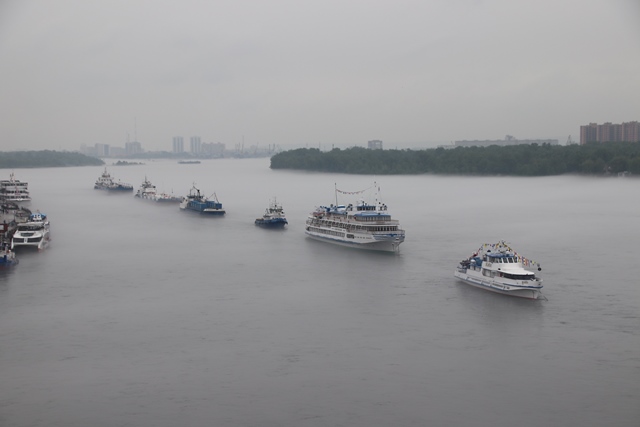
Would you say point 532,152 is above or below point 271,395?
above

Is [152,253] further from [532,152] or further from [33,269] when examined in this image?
[532,152]

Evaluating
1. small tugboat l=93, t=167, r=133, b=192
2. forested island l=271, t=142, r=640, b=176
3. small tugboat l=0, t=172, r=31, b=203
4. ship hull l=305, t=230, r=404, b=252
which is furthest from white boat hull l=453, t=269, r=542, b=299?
small tugboat l=93, t=167, r=133, b=192

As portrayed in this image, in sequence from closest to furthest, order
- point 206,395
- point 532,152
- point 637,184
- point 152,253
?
point 206,395
point 152,253
point 637,184
point 532,152

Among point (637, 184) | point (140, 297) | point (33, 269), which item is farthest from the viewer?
point (637, 184)

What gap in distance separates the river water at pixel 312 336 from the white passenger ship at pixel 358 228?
0.83 ft

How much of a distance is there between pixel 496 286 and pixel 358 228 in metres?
4.28

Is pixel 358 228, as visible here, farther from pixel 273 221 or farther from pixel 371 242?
pixel 273 221

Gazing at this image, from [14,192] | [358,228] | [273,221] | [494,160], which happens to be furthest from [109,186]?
[358,228]

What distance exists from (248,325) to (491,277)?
307cm

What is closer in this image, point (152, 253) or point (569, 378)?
point (569, 378)

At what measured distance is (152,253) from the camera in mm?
11875

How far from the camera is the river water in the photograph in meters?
5.20

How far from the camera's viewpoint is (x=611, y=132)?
141 feet

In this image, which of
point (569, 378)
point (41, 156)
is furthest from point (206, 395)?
point (41, 156)
